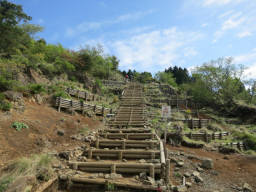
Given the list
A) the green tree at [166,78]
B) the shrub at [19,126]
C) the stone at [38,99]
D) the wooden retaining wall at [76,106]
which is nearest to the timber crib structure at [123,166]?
the shrub at [19,126]

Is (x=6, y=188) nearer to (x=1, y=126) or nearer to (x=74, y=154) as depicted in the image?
(x=74, y=154)

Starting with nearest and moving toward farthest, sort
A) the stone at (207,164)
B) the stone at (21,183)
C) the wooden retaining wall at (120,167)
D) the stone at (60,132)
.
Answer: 1. the stone at (21,183)
2. the wooden retaining wall at (120,167)
3. the stone at (207,164)
4. the stone at (60,132)

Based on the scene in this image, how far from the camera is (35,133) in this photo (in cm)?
726

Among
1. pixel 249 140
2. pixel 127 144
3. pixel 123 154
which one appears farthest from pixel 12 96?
pixel 249 140

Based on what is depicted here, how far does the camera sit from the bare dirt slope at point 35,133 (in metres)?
5.66

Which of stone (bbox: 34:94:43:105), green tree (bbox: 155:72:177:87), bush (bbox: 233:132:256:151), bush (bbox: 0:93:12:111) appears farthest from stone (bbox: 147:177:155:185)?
green tree (bbox: 155:72:177:87)

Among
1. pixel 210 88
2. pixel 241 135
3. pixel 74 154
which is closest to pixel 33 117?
pixel 74 154

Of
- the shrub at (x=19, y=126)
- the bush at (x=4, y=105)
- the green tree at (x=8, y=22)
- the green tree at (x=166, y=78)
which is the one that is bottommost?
the shrub at (x=19, y=126)

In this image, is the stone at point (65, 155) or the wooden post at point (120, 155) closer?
the stone at point (65, 155)

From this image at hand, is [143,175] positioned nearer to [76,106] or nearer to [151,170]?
[151,170]

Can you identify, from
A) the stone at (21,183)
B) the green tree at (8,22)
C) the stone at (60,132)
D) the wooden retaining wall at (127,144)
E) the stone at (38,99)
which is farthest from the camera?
the green tree at (8,22)

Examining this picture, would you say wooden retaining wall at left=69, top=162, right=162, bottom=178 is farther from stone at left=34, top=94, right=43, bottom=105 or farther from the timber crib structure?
stone at left=34, top=94, right=43, bottom=105

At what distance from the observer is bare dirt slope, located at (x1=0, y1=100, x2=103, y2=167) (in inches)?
223

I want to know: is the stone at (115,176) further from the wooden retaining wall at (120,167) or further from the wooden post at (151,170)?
the wooden post at (151,170)
